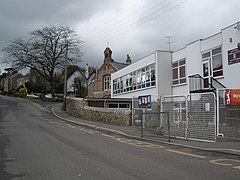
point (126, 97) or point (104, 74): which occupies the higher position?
point (104, 74)

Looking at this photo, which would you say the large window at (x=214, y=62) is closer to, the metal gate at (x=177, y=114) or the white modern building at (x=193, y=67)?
the white modern building at (x=193, y=67)

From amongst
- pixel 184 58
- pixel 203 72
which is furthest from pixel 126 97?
pixel 203 72

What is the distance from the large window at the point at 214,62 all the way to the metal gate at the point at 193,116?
6778mm

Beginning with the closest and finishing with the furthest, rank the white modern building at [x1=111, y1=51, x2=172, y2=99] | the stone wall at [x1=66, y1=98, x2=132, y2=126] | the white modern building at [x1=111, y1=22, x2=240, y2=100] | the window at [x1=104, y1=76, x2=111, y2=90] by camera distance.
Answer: the white modern building at [x1=111, y1=22, x2=240, y2=100], the stone wall at [x1=66, y1=98, x2=132, y2=126], the white modern building at [x1=111, y1=51, x2=172, y2=99], the window at [x1=104, y1=76, x2=111, y2=90]

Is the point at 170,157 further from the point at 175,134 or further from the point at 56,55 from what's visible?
the point at 56,55

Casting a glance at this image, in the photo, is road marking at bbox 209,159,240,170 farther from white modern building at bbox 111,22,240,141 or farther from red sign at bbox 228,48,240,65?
red sign at bbox 228,48,240,65

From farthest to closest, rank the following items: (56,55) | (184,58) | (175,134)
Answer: (56,55) → (184,58) → (175,134)

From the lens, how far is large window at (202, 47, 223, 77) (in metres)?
19.7

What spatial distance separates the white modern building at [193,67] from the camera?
18297mm

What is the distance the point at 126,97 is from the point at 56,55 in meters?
24.9

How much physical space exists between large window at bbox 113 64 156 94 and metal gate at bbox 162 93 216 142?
12.3 metres

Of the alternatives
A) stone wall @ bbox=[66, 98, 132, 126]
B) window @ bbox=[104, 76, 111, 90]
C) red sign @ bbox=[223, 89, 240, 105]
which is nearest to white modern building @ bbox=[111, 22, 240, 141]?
red sign @ bbox=[223, 89, 240, 105]

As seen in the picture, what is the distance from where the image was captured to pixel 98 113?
26078 mm

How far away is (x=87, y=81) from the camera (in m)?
71.7
